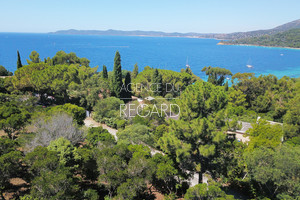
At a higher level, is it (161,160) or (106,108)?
(161,160)

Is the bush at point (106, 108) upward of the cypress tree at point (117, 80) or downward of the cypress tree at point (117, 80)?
downward

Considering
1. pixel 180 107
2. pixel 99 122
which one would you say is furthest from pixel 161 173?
pixel 99 122

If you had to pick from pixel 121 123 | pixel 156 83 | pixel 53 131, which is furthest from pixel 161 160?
pixel 156 83

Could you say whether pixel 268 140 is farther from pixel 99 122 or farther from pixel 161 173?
pixel 99 122

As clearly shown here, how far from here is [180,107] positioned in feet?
38.3

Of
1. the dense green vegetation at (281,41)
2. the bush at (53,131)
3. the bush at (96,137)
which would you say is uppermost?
the dense green vegetation at (281,41)

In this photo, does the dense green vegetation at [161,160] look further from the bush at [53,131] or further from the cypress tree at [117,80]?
the cypress tree at [117,80]

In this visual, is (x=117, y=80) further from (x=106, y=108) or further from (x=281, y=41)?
(x=281, y=41)

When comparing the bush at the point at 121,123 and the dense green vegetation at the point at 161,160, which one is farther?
the bush at the point at 121,123

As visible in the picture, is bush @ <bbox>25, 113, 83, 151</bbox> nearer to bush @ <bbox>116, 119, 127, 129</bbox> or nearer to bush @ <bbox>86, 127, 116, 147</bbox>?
bush @ <bbox>86, 127, 116, 147</bbox>

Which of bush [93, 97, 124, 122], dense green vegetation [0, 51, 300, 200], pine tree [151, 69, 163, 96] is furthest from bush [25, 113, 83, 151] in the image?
pine tree [151, 69, 163, 96]

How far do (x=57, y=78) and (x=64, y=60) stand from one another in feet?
47.2

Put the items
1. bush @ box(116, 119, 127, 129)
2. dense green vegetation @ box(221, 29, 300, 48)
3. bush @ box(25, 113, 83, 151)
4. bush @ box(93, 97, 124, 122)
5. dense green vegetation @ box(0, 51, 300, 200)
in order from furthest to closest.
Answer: dense green vegetation @ box(221, 29, 300, 48) → bush @ box(93, 97, 124, 122) → bush @ box(116, 119, 127, 129) → bush @ box(25, 113, 83, 151) → dense green vegetation @ box(0, 51, 300, 200)

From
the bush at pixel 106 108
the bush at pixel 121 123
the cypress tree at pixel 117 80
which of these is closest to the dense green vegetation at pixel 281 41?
the cypress tree at pixel 117 80
